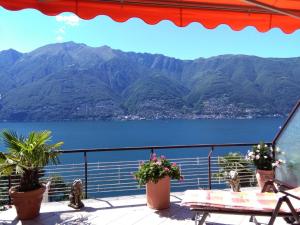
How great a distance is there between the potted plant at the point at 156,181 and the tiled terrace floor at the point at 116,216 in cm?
12

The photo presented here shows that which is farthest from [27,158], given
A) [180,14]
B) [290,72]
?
[290,72]

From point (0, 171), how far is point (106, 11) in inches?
89.5

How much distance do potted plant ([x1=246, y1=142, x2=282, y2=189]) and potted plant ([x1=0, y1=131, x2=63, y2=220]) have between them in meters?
3.09

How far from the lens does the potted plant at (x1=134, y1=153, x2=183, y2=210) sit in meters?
4.08

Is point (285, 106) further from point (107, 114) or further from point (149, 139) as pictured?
point (107, 114)

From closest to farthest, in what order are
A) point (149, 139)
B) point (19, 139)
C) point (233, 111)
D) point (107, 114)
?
point (19, 139) < point (149, 139) < point (233, 111) < point (107, 114)

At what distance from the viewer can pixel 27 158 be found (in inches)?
148

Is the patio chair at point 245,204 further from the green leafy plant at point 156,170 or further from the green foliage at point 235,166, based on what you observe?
the green foliage at point 235,166

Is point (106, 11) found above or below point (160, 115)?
below

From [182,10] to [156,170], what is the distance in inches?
83.4

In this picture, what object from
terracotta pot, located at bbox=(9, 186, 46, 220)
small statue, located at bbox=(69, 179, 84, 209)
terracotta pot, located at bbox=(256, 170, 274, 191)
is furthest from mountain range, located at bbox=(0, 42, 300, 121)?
terracotta pot, located at bbox=(9, 186, 46, 220)

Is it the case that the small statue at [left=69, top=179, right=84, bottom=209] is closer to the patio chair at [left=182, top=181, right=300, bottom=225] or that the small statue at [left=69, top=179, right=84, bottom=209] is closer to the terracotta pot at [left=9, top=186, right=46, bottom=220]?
the terracotta pot at [left=9, top=186, right=46, bottom=220]

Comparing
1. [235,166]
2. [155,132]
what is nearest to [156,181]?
[235,166]

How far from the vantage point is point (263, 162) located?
16.3 ft
